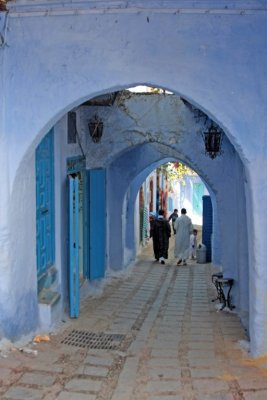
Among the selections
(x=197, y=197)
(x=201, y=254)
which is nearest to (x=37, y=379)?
(x=201, y=254)

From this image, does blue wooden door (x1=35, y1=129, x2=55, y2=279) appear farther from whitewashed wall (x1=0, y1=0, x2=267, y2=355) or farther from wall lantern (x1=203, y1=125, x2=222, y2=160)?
wall lantern (x1=203, y1=125, x2=222, y2=160)

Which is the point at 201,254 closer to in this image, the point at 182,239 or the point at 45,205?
the point at 182,239

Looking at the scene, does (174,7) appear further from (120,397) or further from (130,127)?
(130,127)

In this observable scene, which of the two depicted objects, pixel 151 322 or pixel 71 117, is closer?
pixel 151 322

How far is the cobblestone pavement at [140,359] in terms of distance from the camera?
459cm

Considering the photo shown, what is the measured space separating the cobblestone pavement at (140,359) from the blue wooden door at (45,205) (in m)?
0.86

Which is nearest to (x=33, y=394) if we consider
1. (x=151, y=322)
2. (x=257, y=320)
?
(x=257, y=320)

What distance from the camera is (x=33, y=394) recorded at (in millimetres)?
4523

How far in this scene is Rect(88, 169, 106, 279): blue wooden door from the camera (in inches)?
370

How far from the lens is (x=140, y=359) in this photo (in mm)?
5594

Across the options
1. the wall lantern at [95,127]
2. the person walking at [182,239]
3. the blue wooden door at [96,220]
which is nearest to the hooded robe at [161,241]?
the person walking at [182,239]

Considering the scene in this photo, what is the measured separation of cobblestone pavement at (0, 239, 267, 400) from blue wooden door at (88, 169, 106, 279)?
2.24ft

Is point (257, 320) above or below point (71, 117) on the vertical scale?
below

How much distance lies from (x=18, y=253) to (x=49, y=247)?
1.40 meters
